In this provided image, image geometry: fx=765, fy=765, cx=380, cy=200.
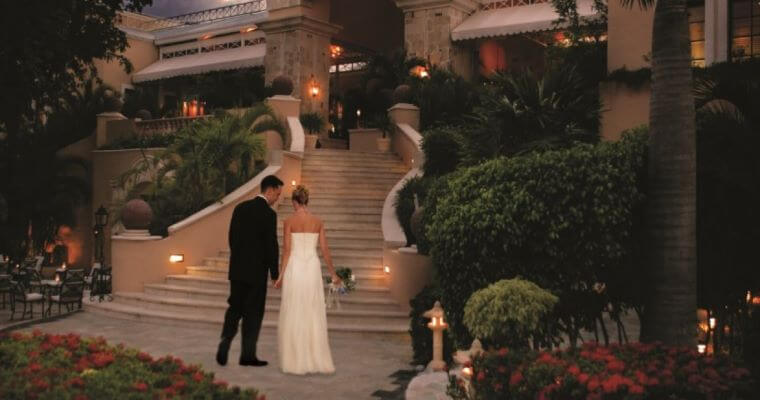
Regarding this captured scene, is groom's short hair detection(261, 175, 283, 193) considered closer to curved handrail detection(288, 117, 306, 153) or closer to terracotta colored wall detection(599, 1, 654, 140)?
terracotta colored wall detection(599, 1, 654, 140)

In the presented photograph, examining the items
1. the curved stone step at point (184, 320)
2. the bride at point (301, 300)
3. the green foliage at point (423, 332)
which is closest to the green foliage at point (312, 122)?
the curved stone step at point (184, 320)

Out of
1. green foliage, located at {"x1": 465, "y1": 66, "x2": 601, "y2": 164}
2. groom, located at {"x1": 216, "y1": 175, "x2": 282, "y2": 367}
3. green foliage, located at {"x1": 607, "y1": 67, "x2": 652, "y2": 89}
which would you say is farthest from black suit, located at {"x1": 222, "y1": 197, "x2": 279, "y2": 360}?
green foliage, located at {"x1": 607, "y1": 67, "x2": 652, "y2": 89}

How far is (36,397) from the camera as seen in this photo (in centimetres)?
449

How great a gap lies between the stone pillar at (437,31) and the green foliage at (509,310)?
2006 centimetres

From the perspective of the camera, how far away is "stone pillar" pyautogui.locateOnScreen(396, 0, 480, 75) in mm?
26594

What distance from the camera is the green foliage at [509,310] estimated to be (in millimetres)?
6766

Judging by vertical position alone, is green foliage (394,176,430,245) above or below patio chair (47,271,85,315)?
above

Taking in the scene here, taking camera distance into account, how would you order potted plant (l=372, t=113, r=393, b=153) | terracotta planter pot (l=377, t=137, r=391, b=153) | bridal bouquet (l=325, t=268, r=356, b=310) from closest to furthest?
bridal bouquet (l=325, t=268, r=356, b=310), potted plant (l=372, t=113, r=393, b=153), terracotta planter pot (l=377, t=137, r=391, b=153)

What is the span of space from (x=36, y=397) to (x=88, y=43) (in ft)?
46.1

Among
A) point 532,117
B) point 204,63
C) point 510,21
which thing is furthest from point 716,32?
point 204,63

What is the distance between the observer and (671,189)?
22.6 feet

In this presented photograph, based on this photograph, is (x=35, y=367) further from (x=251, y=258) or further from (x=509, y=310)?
(x=509, y=310)

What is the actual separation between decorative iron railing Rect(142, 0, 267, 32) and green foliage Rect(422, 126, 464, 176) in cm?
1920

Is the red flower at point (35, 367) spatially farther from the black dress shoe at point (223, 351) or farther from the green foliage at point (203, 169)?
Result: the green foliage at point (203, 169)
